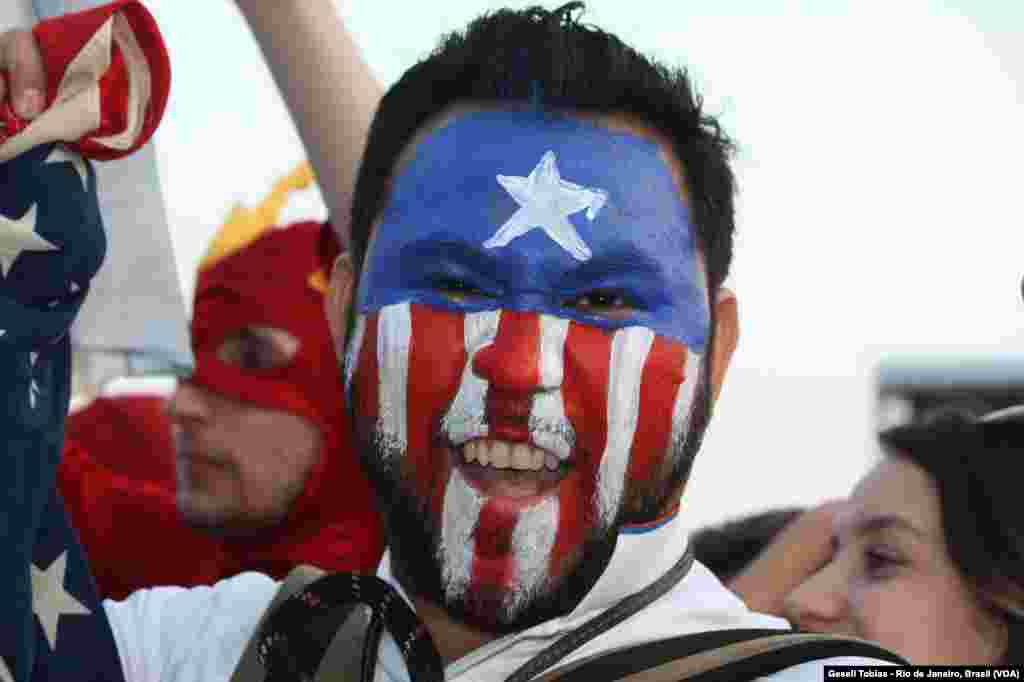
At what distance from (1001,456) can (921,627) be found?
19.4 inches

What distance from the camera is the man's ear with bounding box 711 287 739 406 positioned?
2389 millimetres

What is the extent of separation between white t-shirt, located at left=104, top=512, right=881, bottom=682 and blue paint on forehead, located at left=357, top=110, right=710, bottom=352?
1.13ft

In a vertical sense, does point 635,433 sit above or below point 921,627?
above

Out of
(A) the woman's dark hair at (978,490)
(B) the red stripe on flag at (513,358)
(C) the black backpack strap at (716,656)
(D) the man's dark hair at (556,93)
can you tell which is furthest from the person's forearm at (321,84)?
(A) the woman's dark hair at (978,490)

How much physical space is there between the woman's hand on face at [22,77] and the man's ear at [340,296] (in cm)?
60

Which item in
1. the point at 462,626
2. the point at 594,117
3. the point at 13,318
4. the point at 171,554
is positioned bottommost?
the point at 171,554

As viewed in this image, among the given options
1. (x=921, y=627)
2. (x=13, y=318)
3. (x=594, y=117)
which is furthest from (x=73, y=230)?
(x=921, y=627)

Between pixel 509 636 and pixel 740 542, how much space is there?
1965mm

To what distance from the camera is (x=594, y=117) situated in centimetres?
228

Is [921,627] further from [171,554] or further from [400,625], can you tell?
[171,554]

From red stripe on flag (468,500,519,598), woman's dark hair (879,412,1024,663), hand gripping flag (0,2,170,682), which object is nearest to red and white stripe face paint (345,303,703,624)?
red stripe on flag (468,500,519,598)

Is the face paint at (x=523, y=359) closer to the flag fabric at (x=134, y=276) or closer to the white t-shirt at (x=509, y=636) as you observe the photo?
the white t-shirt at (x=509, y=636)

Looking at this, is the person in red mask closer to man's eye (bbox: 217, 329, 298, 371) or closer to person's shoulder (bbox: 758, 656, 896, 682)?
man's eye (bbox: 217, 329, 298, 371)

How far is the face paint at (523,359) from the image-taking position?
2.11m
